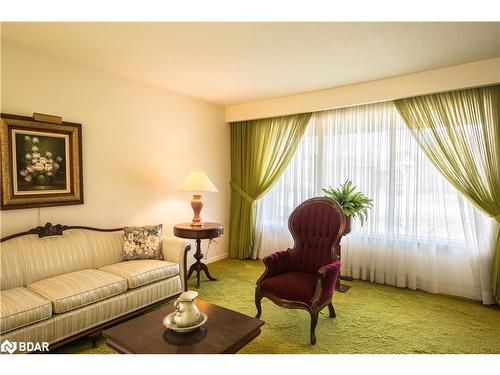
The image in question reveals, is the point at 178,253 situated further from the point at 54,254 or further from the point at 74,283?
the point at 54,254

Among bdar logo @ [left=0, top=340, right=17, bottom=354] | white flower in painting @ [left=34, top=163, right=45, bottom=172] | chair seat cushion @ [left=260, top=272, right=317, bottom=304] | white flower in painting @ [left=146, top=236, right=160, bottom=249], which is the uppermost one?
white flower in painting @ [left=34, top=163, right=45, bottom=172]

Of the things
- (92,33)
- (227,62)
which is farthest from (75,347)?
(227,62)

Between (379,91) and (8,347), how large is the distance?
4.25 meters

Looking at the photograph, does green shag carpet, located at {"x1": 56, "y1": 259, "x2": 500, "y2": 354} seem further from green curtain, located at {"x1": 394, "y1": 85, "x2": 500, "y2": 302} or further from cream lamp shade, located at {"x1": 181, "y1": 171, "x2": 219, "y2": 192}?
cream lamp shade, located at {"x1": 181, "y1": 171, "x2": 219, "y2": 192}

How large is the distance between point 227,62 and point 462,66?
2488 mm

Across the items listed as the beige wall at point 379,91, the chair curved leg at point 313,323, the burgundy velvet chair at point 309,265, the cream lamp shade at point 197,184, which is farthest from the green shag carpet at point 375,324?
the beige wall at point 379,91

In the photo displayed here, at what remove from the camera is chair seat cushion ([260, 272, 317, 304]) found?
7.97 feet

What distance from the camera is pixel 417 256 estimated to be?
354 centimetres

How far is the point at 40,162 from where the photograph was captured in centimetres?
279

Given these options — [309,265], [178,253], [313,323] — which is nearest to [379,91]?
[309,265]

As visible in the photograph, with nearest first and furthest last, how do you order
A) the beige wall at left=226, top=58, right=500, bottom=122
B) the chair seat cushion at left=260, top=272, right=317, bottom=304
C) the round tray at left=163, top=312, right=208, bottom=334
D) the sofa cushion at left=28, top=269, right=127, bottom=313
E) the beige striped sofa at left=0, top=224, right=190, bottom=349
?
the round tray at left=163, top=312, right=208, bottom=334 < the beige striped sofa at left=0, top=224, right=190, bottom=349 < the sofa cushion at left=28, top=269, right=127, bottom=313 < the chair seat cushion at left=260, top=272, right=317, bottom=304 < the beige wall at left=226, top=58, right=500, bottom=122

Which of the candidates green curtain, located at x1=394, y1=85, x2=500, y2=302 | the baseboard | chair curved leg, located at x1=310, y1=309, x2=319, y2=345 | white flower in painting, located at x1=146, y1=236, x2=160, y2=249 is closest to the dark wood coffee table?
chair curved leg, located at x1=310, y1=309, x2=319, y2=345

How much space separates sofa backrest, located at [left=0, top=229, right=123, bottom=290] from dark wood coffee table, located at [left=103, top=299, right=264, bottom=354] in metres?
1.22

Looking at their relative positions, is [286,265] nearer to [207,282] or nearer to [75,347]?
[207,282]
